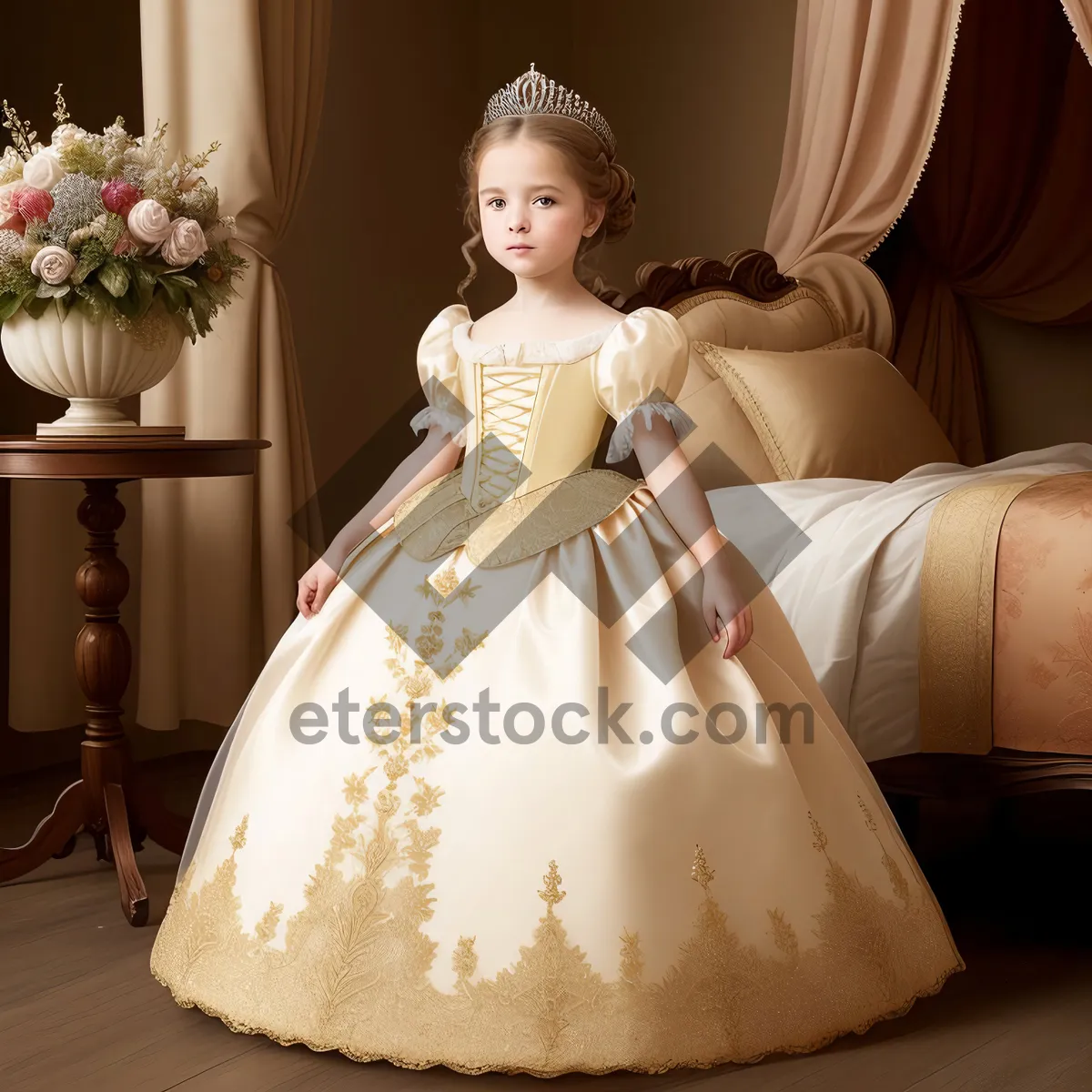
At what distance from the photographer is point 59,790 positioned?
3146mm

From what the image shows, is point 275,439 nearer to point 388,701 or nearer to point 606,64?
point 388,701

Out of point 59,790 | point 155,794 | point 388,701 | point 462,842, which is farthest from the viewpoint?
point 59,790

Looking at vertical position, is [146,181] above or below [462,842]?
above

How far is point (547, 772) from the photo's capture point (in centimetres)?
161

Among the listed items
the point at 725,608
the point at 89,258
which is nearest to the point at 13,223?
the point at 89,258

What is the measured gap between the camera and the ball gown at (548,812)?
1562mm

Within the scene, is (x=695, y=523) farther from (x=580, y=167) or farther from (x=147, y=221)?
(x=147, y=221)

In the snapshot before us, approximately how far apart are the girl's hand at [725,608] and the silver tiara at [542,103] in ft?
2.10

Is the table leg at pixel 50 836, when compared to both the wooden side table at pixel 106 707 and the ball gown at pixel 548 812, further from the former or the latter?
the ball gown at pixel 548 812

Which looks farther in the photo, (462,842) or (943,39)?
(943,39)

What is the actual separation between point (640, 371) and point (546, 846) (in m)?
0.65

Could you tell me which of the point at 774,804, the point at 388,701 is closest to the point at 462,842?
the point at 388,701

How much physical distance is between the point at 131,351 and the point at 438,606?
3.26 ft

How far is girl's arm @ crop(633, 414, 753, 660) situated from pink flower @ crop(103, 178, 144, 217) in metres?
1.08
